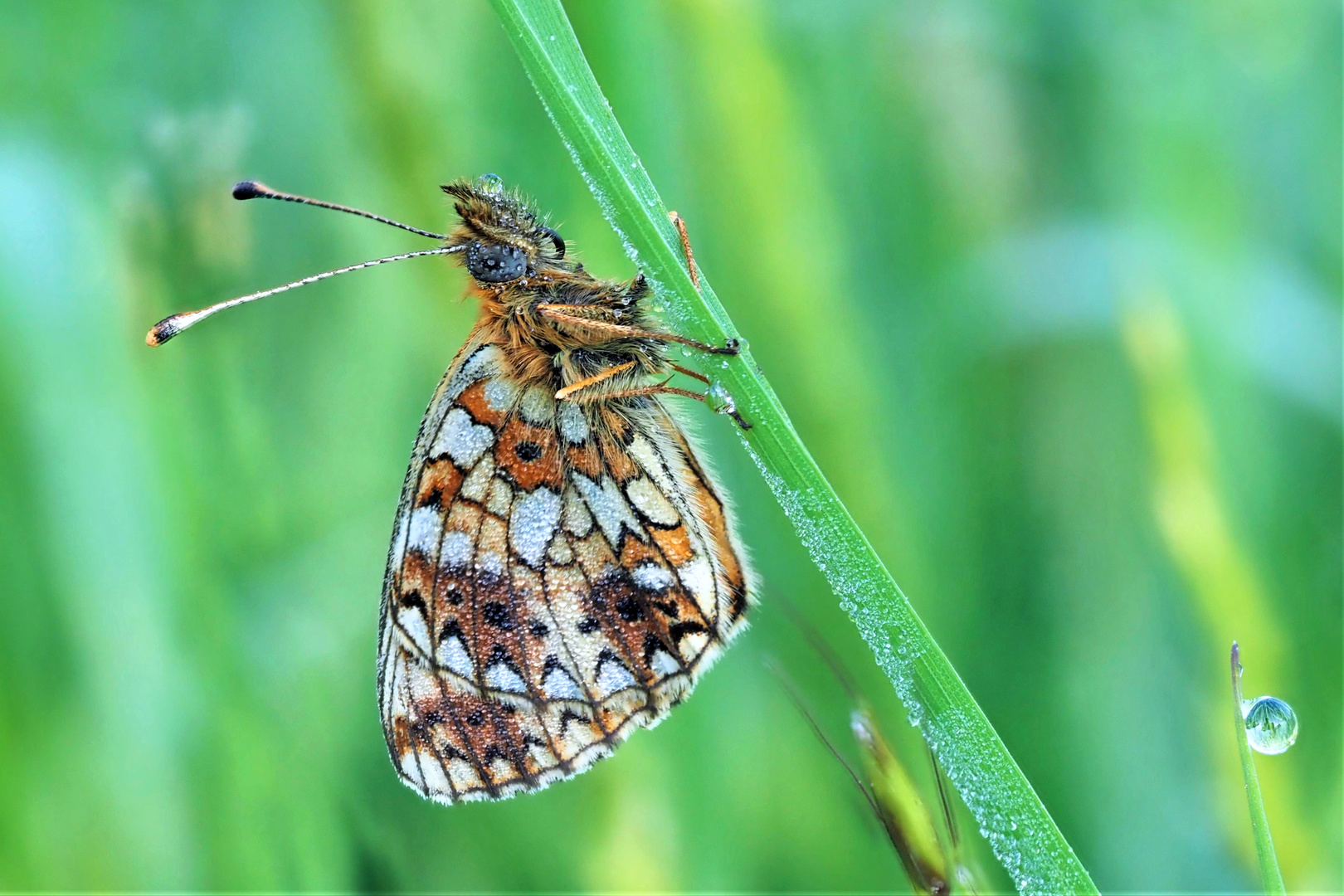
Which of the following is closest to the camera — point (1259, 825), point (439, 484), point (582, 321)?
point (1259, 825)

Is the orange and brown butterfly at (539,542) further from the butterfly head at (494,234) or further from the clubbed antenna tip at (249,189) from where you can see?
the clubbed antenna tip at (249,189)

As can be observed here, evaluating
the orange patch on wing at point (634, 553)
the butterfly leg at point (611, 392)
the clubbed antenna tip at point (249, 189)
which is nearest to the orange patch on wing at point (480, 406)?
the butterfly leg at point (611, 392)

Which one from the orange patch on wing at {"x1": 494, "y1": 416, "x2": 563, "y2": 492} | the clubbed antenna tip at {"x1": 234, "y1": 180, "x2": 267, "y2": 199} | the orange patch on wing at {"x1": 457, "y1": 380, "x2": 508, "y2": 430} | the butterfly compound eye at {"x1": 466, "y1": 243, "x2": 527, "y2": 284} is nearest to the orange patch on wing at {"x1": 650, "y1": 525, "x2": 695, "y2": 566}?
the orange patch on wing at {"x1": 494, "y1": 416, "x2": 563, "y2": 492}

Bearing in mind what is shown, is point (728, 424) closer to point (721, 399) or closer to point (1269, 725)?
point (721, 399)

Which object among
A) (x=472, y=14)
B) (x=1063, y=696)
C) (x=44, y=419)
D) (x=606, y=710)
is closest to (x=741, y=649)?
(x=606, y=710)

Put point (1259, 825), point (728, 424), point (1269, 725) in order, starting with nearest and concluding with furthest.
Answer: point (1259, 825)
point (1269, 725)
point (728, 424)

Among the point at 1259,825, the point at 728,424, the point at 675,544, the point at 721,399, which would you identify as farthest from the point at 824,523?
the point at 728,424
